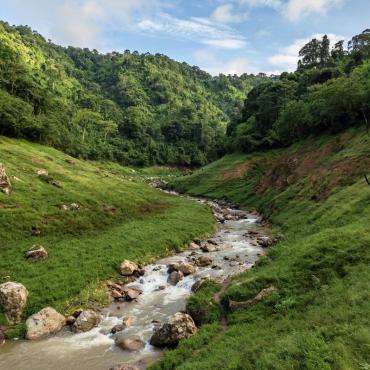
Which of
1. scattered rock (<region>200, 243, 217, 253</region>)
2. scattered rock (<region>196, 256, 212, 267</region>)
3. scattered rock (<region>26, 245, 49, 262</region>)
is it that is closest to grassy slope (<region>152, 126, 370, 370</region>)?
scattered rock (<region>196, 256, 212, 267</region>)

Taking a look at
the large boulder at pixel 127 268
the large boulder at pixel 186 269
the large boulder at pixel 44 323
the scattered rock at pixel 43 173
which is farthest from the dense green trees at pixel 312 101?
the large boulder at pixel 44 323

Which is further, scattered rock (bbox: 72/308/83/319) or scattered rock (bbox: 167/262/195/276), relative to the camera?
scattered rock (bbox: 167/262/195/276)

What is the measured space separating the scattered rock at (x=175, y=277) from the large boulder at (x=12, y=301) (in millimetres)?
11969

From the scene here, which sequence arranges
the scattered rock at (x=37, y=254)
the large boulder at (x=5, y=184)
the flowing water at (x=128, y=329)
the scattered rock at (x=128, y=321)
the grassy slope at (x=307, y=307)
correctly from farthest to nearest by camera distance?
the large boulder at (x=5, y=184) < the scattered rock at (x=37, y=254) < the scattered rock at (x=128, y=321) < the flowing water at (x=128, y=329) < the grassy slope at (x=307, y=307)

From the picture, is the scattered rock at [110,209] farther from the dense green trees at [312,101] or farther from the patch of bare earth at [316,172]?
the dense green trees at [312,101]

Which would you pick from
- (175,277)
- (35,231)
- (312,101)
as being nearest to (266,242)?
(175,277)

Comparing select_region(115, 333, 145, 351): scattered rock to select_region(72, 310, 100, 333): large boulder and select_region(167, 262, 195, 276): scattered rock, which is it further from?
select_region(167, 262, 195, 276): scattered rock

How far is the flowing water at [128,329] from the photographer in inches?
835

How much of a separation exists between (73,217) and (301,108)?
6627cm

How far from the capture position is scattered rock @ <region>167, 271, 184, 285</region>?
33000 millimetres

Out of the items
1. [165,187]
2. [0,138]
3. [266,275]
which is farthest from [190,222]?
[165,187]

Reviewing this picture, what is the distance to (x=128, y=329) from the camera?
24953 mm

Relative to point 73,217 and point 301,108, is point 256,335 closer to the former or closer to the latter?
point 73,217

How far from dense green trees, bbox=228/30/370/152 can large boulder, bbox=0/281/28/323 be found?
59221 millimetres
